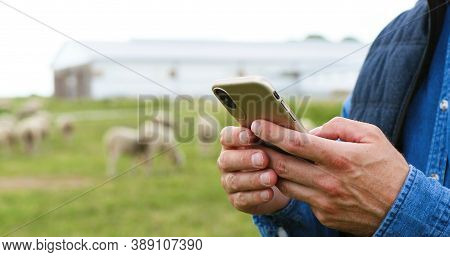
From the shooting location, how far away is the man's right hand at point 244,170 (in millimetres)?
659

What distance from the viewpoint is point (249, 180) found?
69 cm

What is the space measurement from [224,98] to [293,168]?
0.11 metres

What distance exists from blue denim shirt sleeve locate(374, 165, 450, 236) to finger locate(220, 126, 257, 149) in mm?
166

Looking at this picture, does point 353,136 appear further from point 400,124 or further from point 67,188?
point 67,188

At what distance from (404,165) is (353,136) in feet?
0.21

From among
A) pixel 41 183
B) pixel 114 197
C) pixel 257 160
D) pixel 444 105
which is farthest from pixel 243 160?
pixel 41 183

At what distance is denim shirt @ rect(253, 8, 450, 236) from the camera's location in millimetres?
627

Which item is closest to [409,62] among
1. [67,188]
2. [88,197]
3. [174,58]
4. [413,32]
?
[413,32]

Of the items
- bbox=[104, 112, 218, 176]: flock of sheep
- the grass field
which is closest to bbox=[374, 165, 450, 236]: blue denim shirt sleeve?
the grass field

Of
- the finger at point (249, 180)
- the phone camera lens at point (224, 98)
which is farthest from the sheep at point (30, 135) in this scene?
the phone camera lens at point (224, 98)

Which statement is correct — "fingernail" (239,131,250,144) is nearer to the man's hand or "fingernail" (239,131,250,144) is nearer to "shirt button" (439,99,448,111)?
the man's hand

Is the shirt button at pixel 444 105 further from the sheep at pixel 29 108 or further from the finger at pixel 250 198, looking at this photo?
the sheep at pixel 29 108

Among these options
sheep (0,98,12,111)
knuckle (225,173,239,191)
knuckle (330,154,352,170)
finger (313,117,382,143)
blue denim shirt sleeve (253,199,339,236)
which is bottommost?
sheep (0,98,12,111)

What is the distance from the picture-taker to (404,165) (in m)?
0.62
